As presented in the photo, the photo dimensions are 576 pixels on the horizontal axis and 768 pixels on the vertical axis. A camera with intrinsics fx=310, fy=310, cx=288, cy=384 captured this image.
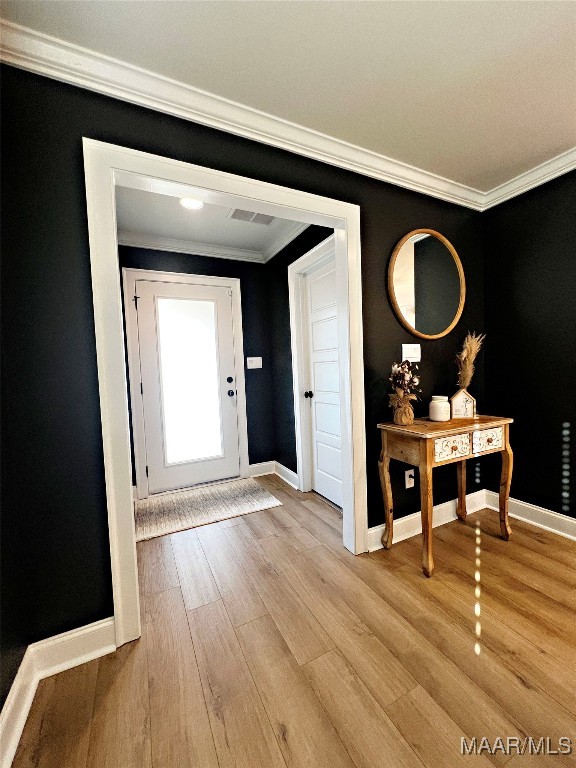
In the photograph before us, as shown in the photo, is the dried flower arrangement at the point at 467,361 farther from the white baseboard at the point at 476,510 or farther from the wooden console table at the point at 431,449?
the white baseboard at the point at 476,510

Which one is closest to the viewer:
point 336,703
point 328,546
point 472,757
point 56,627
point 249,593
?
point 472,757

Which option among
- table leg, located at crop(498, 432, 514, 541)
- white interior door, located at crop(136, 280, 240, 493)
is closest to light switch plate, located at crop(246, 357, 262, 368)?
white interior door, located at crop(136, 280, 240, 493)

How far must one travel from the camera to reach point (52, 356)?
51.1 inches

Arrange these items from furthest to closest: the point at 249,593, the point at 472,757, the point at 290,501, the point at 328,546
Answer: the point at 290,501 < the point at 328,546 < the point at 249,593 < the point at 472,757

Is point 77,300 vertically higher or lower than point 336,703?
higher

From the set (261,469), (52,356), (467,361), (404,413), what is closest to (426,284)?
(467,361)

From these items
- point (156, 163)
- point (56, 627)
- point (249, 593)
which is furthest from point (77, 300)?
point (249, 593)

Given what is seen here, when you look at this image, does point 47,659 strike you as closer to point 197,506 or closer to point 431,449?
point 197,506

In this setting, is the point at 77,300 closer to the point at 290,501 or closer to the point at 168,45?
the point at 168,45

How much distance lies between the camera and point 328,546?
2.13 m

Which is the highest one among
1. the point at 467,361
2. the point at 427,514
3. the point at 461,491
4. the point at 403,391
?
the point at 467,361

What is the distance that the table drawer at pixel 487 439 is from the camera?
193cm

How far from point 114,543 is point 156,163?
174 centimetres

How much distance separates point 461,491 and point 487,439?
2.18ft
